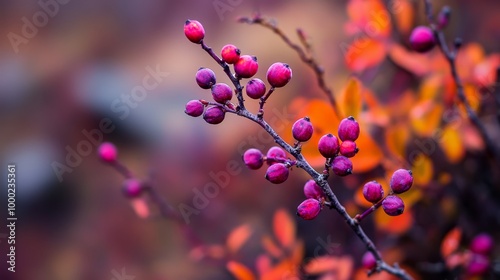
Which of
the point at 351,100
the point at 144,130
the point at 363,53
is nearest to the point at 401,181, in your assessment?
the point at 351,100

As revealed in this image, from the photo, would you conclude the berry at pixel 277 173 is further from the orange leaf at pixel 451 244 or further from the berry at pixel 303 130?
the orange leaf at pixel 451 244

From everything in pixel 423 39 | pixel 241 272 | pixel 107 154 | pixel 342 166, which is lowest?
pixel 241 272

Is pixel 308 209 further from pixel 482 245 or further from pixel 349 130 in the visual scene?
pixel 482 245

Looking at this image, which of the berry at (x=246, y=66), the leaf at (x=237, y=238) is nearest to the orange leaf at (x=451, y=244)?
the leaf at (x=237, y=238)

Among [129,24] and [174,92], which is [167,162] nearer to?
[174,92]

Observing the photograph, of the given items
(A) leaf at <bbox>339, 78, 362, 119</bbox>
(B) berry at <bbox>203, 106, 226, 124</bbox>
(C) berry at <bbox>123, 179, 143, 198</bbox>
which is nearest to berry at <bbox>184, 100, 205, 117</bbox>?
(B) berry at <bbox>203, 106, 226, 124</bbox>

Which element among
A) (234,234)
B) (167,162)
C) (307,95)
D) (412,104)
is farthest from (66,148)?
(412,104)

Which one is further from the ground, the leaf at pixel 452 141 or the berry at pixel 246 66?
the leaf at pixel 452 141
